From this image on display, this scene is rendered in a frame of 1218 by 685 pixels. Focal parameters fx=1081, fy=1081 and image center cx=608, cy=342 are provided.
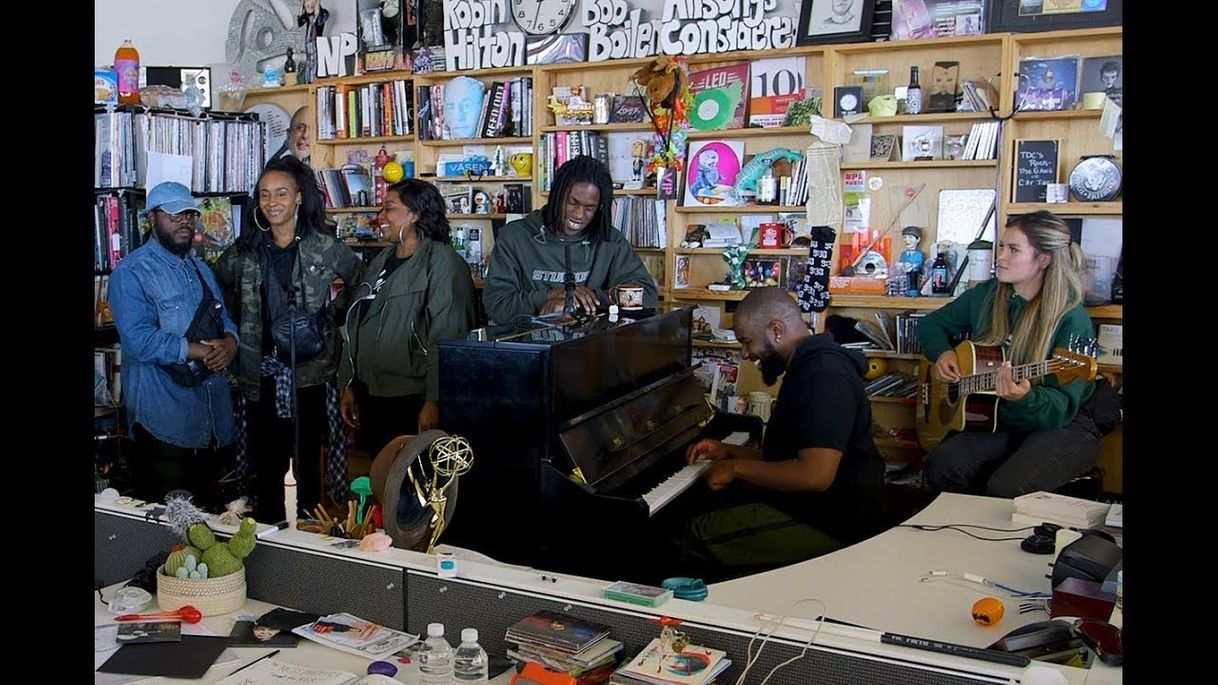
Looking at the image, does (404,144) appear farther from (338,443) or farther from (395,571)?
(395,571)

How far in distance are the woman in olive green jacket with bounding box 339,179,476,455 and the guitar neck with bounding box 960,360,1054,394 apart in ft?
6.84

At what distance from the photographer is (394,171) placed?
21.1 ft

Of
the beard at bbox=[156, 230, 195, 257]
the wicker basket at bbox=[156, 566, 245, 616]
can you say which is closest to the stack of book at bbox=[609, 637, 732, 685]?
the wicker basket at bbox=[156, 566, 245, 616]

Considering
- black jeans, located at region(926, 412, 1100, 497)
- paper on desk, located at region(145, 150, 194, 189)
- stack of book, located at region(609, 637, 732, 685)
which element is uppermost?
paper on desk, located at region(145, 150, 194, 189)

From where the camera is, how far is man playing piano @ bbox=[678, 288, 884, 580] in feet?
10.5

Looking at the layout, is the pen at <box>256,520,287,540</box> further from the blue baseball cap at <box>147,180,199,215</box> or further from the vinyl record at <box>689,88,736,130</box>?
the vinyl record at <box>689,88,736,130</box>

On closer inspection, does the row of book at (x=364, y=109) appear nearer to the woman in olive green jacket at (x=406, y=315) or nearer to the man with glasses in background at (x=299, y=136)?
the man with glasses in background at (x=299, y=136)

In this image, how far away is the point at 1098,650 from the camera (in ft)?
5.76

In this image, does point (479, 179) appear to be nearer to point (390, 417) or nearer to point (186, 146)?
point (186, 146)

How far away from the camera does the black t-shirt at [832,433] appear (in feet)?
10.8

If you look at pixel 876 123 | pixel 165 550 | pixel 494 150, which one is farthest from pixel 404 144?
pixel 165 550

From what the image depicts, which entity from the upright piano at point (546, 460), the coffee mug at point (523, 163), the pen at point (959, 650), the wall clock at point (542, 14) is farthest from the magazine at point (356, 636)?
the wall clock at point (542, 14)

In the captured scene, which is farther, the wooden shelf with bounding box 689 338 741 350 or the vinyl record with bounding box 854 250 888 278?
the wooden shelf with bounding box 689 338 741 350
